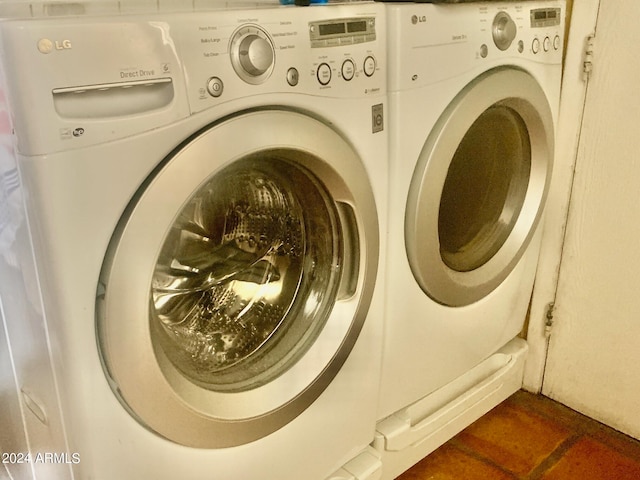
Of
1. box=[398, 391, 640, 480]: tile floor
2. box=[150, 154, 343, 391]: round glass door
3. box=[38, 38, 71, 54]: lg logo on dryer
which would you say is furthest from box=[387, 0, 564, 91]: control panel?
box=[398, 391, 640, 480]: tile floor

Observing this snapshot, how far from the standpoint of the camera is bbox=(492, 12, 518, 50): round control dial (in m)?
1.12

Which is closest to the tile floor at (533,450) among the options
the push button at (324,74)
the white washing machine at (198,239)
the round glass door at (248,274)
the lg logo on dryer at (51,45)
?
the white washing machine at (198,239)

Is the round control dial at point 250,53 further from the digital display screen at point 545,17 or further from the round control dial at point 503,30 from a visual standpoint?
the digital display screen at point 545,17

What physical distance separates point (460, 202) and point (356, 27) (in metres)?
0.49

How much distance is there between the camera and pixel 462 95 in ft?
3.54

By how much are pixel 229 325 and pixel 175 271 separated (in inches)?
6.0

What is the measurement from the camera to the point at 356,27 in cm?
91

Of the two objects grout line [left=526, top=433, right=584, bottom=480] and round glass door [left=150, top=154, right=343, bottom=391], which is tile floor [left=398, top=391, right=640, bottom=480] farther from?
round glass door [left=150, top=154, right=343, bottom=391]

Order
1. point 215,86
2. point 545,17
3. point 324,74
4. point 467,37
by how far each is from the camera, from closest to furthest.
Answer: point 215,86 → point 324,74 → point 467,37 → point 545,17

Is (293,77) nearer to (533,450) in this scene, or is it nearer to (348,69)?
(348,69)

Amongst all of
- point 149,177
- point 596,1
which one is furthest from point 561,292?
point 149,177

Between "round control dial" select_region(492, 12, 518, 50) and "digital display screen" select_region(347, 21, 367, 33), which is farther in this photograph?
"round control dial" select_region(492, 12, 518, 50)

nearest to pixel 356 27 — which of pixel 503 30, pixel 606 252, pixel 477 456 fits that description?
pixel 503 30

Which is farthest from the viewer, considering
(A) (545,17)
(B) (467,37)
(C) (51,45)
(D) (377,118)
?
(A) (545,17)
